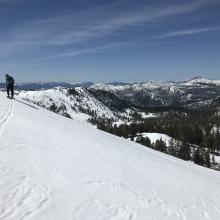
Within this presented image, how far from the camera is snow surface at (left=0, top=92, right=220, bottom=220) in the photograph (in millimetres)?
14062

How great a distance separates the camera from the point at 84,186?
17.4m

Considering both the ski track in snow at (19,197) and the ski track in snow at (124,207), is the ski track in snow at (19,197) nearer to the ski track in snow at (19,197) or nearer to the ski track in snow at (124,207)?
the ski track in snow at (19,197)

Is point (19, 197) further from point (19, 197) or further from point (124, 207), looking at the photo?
point (124, 207)

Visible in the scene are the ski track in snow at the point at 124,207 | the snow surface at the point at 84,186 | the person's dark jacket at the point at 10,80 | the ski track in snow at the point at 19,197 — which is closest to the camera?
the ski track in snow at the point at 19,197

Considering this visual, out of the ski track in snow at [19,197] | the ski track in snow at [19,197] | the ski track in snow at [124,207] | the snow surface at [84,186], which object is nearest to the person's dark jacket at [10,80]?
the snow surface at [84,186]

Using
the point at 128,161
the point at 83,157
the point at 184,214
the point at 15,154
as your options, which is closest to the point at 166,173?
the point at 128,161

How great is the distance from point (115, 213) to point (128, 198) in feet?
7.97

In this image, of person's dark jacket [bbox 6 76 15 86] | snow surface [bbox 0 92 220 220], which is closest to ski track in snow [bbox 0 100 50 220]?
snow surface [bbox 0 92 220 220]

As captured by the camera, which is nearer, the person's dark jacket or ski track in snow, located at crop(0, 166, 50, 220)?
ski track in snow, located at crop(0, 166, 50, 220)

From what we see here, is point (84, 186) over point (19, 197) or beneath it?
beneath

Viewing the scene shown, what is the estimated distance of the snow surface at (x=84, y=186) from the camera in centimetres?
1406

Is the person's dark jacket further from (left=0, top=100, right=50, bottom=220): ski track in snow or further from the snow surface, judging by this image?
(left=0, top=100, right=50, bottom=220): ski track in snow

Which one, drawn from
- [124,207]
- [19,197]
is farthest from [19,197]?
[124,207]

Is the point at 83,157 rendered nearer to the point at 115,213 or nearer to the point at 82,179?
the point at 82,179
